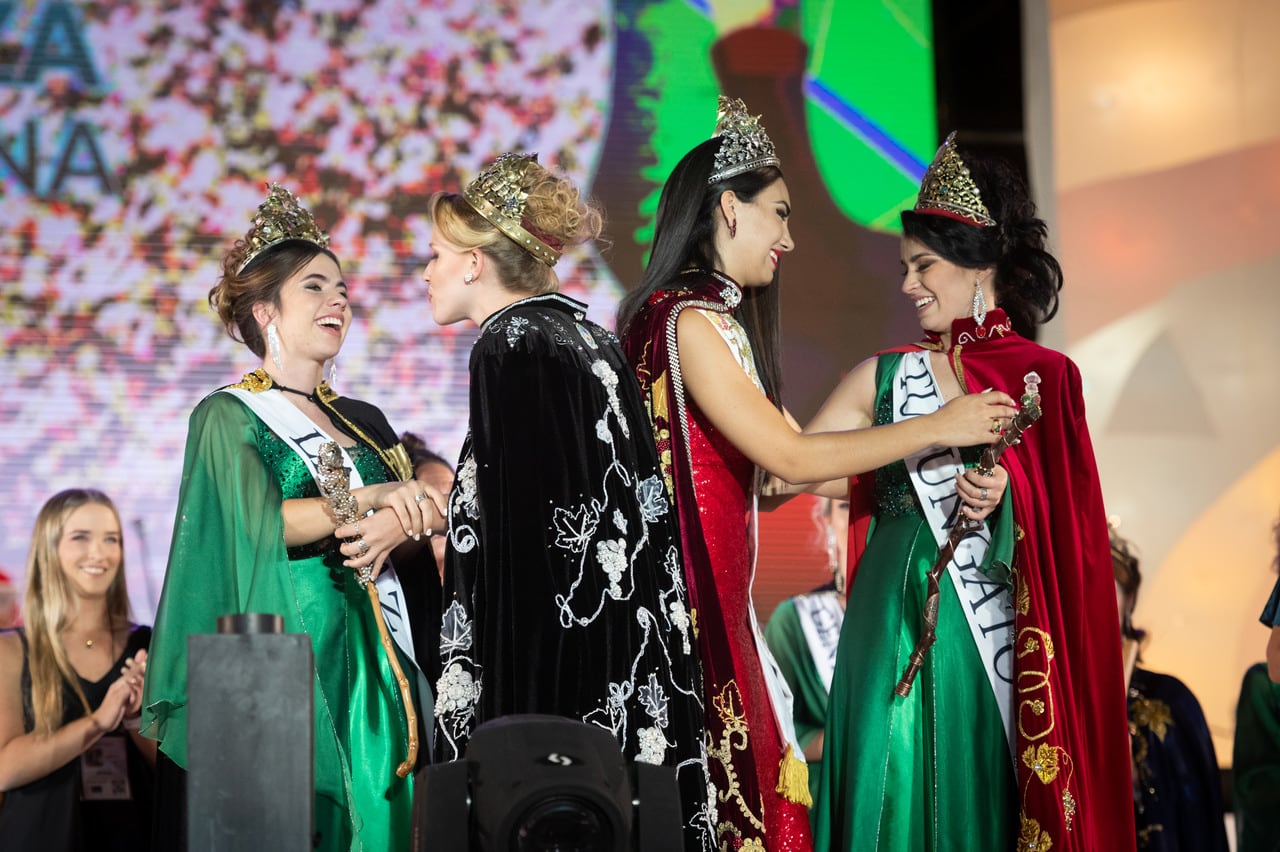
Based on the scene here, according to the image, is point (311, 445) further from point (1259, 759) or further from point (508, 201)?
point (1259, 759)

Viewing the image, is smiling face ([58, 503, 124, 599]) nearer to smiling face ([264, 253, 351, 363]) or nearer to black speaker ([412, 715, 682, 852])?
smiling face ([264, 253, 351, 363])

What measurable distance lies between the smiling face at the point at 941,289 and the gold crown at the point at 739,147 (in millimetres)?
386

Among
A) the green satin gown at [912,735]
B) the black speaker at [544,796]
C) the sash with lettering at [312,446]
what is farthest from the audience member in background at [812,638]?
the black speaker at [544,796]

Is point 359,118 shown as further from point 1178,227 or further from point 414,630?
point 1178,227

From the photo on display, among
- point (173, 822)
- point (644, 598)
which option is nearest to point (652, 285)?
point (644, 598)

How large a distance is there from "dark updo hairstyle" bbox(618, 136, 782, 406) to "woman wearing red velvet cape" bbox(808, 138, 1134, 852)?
23 centimetres

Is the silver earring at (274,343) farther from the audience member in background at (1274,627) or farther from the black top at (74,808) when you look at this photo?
the audience member in background at (1274,627)

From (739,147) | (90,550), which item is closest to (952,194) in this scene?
(739,147)

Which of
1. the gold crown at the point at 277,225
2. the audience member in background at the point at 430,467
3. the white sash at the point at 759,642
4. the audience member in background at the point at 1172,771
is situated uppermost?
the gold crown at the point at 277,225

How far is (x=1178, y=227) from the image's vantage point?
518 cm

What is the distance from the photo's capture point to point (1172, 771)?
3.93 m

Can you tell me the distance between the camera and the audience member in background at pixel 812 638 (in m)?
4.36

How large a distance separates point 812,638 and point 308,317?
2099mm

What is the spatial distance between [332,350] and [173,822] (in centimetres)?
102
